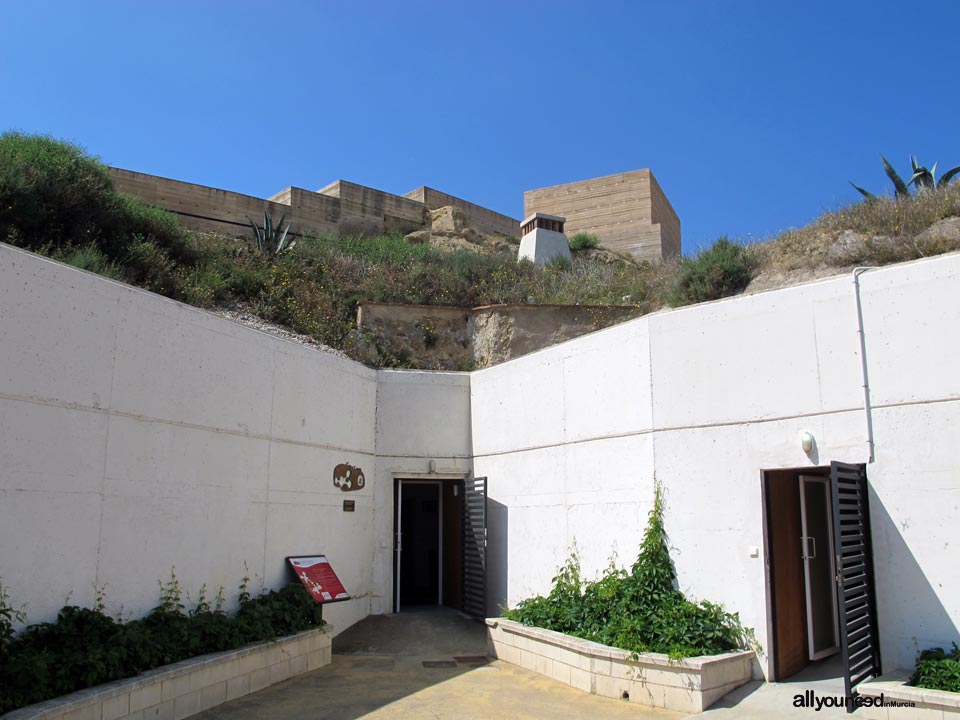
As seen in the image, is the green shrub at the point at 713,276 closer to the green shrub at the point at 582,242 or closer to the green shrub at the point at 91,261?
the green shrub at the point at 582,242

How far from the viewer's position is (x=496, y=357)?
47.8ft

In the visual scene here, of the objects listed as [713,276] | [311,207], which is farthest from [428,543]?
[311,207]

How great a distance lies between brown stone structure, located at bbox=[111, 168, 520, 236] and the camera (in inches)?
752

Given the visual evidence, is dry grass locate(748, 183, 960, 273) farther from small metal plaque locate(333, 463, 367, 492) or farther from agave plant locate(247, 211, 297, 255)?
agave plant locate(247, 211, 297, 255)

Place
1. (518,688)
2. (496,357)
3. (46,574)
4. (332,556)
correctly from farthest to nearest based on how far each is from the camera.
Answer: (496,357)
(332,556)
(518,688)
(46,574)

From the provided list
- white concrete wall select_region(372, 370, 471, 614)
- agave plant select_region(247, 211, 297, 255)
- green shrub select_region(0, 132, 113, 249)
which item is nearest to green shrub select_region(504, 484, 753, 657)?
white concrete wall select_region(372, 370, 471, 614)

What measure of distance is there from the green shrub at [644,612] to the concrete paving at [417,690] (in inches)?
23.8

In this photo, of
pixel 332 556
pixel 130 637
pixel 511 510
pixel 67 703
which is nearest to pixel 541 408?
pixel 511 510

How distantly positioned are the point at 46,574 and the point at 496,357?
9.71 m

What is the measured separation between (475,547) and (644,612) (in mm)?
3721

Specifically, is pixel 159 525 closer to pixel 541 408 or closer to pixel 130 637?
pixel 130 637

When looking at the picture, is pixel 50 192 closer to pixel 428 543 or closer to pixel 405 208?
pixel 428 543

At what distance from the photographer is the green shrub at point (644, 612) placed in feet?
23.1

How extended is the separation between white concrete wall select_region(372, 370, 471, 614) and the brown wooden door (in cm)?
512
